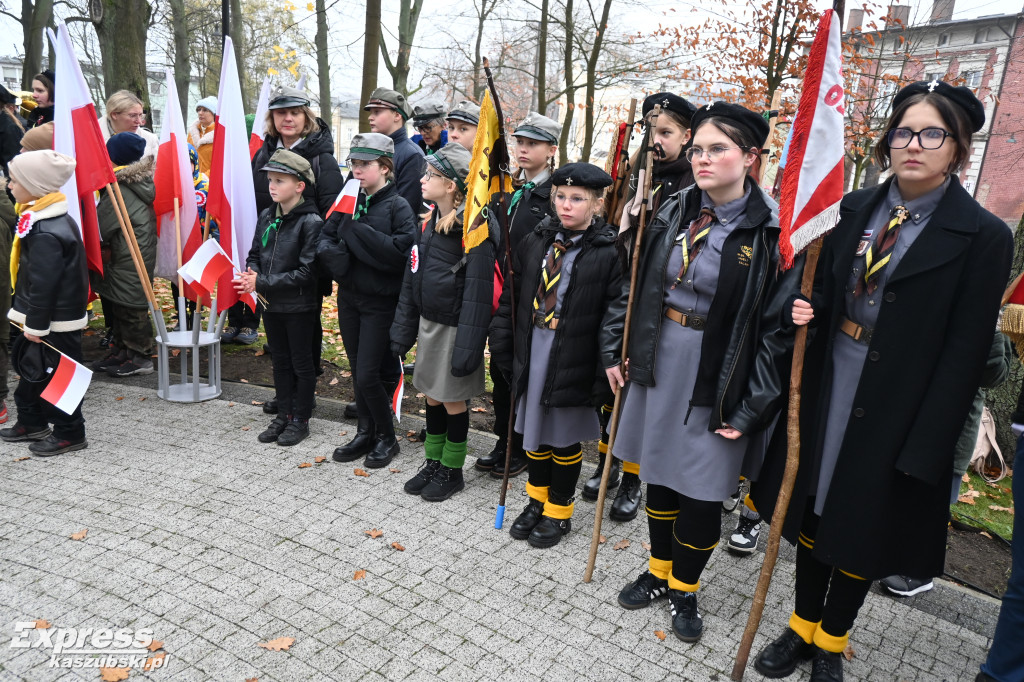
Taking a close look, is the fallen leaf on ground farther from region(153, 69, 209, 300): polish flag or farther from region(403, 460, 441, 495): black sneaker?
region(153, 69, 209, 300): polish flag

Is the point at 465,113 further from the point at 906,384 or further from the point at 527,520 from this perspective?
the point at 906,384

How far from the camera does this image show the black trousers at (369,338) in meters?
4.86

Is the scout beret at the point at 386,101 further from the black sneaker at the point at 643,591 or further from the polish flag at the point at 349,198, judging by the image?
the black sneaker at the point at 643,591

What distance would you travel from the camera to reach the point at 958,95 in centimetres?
244

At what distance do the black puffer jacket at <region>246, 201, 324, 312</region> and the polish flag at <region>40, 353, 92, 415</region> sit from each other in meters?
1.29

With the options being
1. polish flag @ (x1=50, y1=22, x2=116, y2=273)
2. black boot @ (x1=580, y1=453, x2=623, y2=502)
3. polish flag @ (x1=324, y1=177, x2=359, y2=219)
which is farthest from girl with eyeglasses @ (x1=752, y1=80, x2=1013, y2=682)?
polish flag @ (x1=50, y1=22, x2=116, y2=273)

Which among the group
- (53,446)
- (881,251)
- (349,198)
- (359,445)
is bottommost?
(53,446)

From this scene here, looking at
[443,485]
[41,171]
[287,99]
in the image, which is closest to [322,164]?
[287,99]

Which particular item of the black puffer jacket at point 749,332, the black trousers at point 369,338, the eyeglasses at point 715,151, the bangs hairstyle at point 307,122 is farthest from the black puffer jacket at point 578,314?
the bangs hairstyle at point 307,122

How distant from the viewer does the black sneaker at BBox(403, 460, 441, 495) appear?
15.1ft

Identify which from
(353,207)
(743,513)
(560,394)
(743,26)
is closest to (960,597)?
(743,513)

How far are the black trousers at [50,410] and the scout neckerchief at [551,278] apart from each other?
3.36m

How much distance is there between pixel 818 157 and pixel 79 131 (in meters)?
5.05

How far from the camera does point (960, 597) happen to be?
3.66 metres
